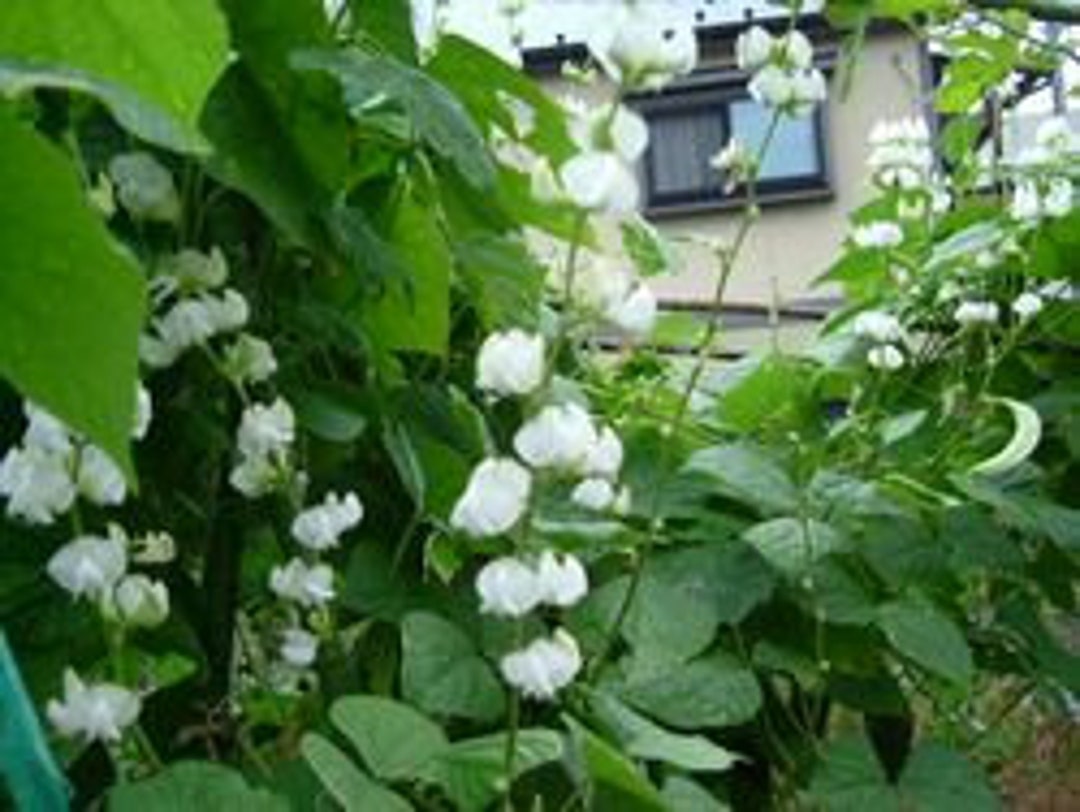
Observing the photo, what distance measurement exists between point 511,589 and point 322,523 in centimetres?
11

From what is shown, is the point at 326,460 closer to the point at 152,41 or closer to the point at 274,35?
the point at 274,35

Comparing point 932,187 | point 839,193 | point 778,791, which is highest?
point 932,187

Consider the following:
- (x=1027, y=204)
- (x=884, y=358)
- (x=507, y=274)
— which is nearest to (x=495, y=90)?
(x=507, y=274)

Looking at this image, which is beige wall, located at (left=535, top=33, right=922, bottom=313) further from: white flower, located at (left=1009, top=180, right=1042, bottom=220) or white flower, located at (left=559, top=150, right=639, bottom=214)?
white flower, located at (left=559, top=150, right=639, bottom=214)

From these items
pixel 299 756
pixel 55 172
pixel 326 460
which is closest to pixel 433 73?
pixel 326 460

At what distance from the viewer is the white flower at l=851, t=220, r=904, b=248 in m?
1.43

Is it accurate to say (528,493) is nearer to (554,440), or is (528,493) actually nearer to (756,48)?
Answer: (554,440)

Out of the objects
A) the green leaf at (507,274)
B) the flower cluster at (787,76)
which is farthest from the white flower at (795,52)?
the green leaf at (507,274)

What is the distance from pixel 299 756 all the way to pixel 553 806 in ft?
0.31

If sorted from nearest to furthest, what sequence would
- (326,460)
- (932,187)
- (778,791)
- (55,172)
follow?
(55,172) → (326,460) → (778,791) → (932,187)

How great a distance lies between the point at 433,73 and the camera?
72cm

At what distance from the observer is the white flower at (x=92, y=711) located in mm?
521

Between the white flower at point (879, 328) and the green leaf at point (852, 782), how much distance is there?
41 cm

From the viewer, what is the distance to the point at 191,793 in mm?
525
